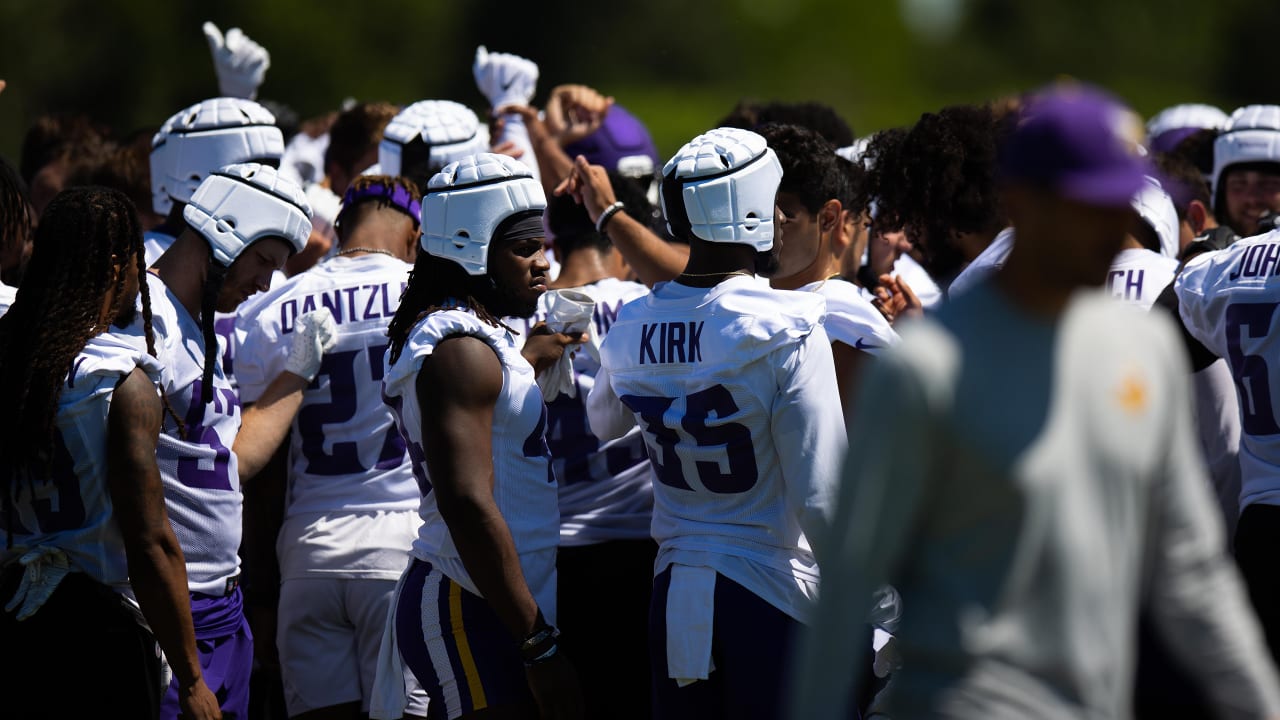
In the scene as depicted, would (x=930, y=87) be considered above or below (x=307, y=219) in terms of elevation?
above

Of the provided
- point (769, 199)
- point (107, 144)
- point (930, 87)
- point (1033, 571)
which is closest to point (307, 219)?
point (769, 199)

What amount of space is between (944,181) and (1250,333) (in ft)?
3.44

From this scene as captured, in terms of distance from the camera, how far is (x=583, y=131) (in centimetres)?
653

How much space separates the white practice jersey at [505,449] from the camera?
12.8 ft

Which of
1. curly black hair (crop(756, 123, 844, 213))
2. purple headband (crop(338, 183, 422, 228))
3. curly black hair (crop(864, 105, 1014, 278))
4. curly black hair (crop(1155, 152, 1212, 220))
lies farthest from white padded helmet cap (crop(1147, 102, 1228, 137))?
purple headband (crop(338, 183, 422, 228))

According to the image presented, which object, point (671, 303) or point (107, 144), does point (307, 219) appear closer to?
point (671, 303)

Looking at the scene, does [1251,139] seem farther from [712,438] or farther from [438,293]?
[438,293]

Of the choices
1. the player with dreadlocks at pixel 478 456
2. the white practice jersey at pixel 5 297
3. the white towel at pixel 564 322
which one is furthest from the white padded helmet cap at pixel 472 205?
the white practice jersey at pixel 5 297

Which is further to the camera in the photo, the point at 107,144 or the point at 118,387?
the point at 107,144

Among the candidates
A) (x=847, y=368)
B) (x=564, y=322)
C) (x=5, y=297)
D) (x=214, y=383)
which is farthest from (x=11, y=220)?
(x=847, y=368)

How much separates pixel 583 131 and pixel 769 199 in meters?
2.65

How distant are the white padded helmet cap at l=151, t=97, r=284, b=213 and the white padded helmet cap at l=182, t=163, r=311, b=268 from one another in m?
0.99

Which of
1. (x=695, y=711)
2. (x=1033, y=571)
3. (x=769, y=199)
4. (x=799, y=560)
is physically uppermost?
(x=769, y=199)

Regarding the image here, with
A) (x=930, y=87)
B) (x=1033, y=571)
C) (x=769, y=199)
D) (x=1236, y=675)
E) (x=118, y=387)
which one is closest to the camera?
(x=1033, y=571)
